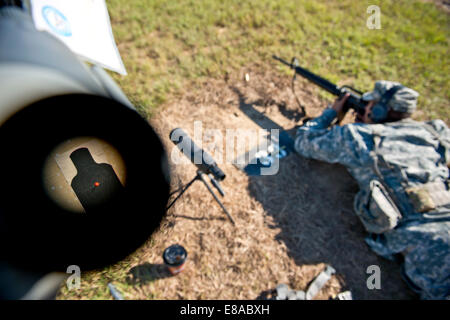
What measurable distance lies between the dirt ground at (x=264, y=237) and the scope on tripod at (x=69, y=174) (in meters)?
1.86

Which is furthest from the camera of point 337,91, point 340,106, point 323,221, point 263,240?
point 337,91

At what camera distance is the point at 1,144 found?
0.65 m

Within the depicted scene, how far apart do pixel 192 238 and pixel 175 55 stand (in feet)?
14.9

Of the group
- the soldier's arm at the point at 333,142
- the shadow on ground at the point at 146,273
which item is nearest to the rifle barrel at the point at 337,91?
the soldier's arm at the point at 333,142

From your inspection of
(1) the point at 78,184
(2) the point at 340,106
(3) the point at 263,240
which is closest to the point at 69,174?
(1) the point at 78,184

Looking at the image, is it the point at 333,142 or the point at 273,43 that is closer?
the point at 333,142

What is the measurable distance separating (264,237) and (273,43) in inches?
206

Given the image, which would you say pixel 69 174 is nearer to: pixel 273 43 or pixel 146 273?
pixel 146 273

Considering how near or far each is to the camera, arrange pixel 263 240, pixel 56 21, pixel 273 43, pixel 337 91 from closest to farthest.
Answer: pixel 56 21, pixel 263 240, pixel 337 91, pixel 273 43

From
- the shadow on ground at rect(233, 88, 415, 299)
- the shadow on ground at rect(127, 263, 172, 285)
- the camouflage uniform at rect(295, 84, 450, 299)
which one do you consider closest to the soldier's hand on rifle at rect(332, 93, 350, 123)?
the camouflage uniform at rect(295, 84, 450, 299)

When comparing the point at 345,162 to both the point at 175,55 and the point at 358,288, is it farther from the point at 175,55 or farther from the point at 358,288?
the point at 175,55

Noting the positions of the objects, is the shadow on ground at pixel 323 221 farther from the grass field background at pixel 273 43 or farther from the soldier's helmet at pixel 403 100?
the grass field background at pixel 273 43

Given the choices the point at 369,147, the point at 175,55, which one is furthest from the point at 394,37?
the point at 175,55

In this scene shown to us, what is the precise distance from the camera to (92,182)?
2.47ft
